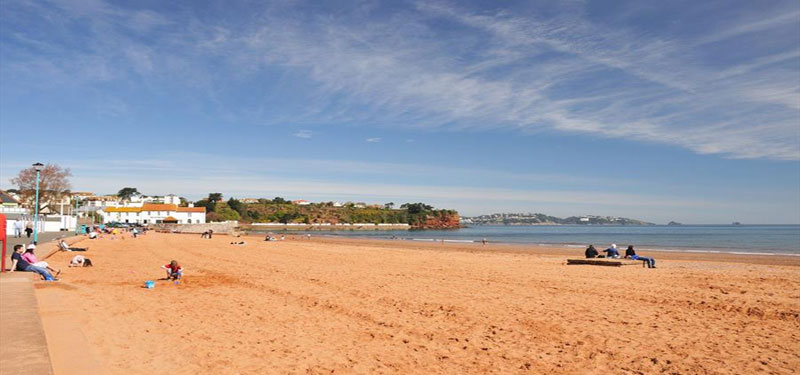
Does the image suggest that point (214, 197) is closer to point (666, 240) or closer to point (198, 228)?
point (198, 228)

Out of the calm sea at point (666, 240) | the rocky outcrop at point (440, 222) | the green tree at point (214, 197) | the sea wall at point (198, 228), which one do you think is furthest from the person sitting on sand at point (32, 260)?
the rocky outcrop at point (440, 222)

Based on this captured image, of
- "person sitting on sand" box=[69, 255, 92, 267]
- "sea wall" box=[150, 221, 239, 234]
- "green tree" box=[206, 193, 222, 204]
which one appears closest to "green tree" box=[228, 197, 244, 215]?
"green tree" box=[206, 193, 222, 204]

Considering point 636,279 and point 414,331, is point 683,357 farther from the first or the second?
point 636,279

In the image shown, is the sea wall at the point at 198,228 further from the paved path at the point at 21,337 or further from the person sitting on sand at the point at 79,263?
the paved path at the point at 21,337

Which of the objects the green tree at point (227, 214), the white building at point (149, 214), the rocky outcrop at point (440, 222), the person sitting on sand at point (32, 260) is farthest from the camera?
the rocky outcrop at point (440, 222)

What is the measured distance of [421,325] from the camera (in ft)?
29.8

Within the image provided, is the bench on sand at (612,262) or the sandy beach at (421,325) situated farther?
the bench on sand at (612,262)

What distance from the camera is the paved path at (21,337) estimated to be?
4727 mm

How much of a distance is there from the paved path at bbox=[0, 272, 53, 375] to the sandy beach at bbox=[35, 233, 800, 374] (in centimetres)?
26

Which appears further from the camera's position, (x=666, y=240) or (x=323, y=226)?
(x=323, y=226)

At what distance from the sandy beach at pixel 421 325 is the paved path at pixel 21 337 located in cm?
26

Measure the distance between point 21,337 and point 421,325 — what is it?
5.80 metres

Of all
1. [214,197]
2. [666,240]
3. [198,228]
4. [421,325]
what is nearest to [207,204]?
[214,197]

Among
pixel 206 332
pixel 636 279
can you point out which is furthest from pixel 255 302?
pixel 636 279
